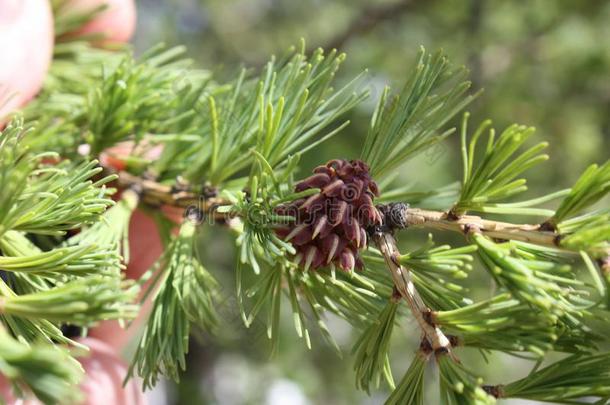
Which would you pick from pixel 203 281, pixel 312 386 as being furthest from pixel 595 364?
pixel 312 386

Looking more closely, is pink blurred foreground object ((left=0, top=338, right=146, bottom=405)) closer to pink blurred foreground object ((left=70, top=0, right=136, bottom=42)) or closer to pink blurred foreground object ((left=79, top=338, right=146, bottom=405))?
pink blurred foreground object ((left=79, top=338, right=146, bottom=405))

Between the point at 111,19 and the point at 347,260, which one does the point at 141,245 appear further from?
the point at 347,260

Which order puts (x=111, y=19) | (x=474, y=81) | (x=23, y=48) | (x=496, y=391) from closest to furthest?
1. (x=496, y=391)
2. (x=23, y=48)
3. (x=111, y=19)
4. (x=474, y=81)

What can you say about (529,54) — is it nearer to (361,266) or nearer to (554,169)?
(554,169)

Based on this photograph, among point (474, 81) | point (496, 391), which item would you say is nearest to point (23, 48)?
point (496, 391)

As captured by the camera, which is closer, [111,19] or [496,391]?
[496,391]

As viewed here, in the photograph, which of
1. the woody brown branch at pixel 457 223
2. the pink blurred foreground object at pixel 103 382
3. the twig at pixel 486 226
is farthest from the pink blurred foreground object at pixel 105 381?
the twig at pixel 486 226

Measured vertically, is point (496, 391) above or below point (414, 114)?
below
